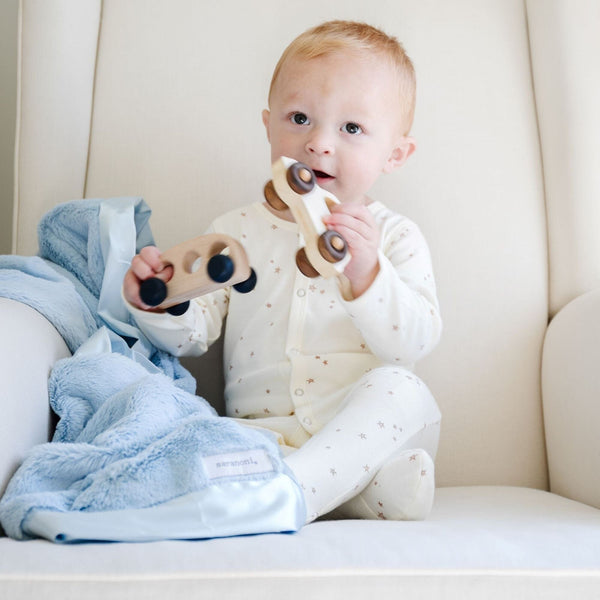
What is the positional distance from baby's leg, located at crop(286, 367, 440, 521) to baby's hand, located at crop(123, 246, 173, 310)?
9.2 inches

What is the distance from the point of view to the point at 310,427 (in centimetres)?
97

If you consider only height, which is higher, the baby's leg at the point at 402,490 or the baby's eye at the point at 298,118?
the baby's eye at the point at 298,118

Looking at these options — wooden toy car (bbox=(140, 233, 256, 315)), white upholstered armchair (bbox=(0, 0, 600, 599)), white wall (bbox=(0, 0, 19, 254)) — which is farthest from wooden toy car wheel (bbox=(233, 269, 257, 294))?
white wall (bbox=(0, 0, 19, 254))

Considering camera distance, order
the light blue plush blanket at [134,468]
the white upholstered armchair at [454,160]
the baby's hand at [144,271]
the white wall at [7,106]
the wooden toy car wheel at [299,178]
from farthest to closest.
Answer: the white wall at [7,106] < the white upholstered armchair at [454,160] < the baby's hand at [144,271] < the wooden toy car wheel at [299,178] < the light blue plush blanket at [134,468]

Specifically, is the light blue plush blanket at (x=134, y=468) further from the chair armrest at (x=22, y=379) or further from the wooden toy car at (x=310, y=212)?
the wooden toy car at (x=310, y=212)

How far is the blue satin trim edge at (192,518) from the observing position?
23.3 inches

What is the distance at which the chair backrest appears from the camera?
1.13 metres

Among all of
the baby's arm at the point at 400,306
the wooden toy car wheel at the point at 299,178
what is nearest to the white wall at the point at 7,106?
the baby's arm at the point at 400,306

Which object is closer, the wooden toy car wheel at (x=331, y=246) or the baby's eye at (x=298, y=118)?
the wooden toy car wheel at (x=331, y=246)

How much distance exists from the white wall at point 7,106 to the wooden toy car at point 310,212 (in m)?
0.93

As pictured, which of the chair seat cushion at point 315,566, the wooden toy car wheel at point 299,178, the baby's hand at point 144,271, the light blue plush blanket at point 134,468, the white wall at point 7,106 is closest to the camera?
the chair seat cushion at point 315,566

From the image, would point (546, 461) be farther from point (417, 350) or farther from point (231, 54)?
point (231, 54)

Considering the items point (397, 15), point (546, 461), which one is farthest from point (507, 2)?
point (546, 461)

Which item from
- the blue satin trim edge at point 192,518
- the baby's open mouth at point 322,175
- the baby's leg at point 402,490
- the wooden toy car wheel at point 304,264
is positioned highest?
the baby's open mouth at point 322,175
